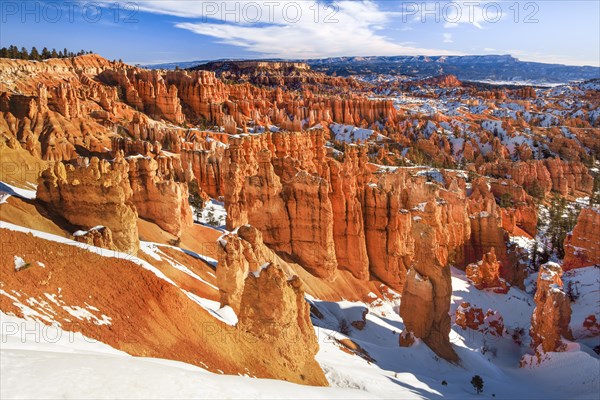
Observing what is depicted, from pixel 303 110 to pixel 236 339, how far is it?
10246cm

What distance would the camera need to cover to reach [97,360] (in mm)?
9289

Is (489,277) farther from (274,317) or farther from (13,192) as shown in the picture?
(13,192)

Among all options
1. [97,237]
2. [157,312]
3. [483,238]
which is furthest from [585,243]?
[97,237]

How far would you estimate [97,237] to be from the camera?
15.7 m

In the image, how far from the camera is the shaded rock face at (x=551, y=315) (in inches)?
1065

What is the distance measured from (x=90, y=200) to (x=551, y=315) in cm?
2556

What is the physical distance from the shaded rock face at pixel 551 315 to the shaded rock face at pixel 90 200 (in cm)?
2334

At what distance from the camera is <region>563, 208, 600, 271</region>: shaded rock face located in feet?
140

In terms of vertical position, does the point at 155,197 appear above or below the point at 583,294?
above

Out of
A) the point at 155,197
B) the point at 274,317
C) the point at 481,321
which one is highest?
the point at 155,197

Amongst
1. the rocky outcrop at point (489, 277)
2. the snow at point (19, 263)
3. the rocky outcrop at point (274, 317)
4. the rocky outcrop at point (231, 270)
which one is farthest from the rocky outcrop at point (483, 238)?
the snow at point (19, 263)

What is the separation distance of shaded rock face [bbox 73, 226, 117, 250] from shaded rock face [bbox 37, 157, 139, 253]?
154 cm

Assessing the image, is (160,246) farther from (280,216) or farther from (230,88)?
(230,88)

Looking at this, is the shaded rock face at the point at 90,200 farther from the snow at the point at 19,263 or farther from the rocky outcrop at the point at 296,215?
the rocky outcrop at the point at 296,215
